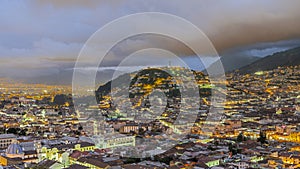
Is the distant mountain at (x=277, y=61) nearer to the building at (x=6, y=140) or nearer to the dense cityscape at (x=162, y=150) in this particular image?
the dense cityscape at (x=162, y=150)

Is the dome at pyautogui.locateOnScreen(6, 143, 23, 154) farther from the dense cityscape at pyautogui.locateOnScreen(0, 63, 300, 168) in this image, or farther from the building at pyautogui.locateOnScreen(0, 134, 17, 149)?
the building at pyautogui.locateOnScreen(0, 134, 17, 149)

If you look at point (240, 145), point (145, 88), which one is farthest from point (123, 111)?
point (240, 145)

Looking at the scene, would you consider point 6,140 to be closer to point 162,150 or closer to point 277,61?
point 162,150

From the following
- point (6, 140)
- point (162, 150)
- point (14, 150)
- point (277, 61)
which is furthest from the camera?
point (277, 61)

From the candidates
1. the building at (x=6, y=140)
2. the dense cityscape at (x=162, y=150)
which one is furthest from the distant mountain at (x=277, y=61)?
the building at (x=6, y=140)

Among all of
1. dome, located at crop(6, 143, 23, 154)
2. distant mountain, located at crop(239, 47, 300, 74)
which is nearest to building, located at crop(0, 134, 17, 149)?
dome, located at crop(6, 143, 23, 154)

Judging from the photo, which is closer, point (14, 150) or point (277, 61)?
point (14, 150)

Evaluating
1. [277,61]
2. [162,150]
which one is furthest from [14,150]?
[277,61]

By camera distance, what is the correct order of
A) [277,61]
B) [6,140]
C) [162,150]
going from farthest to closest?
[277,61]
[6,140]
[162,150]
